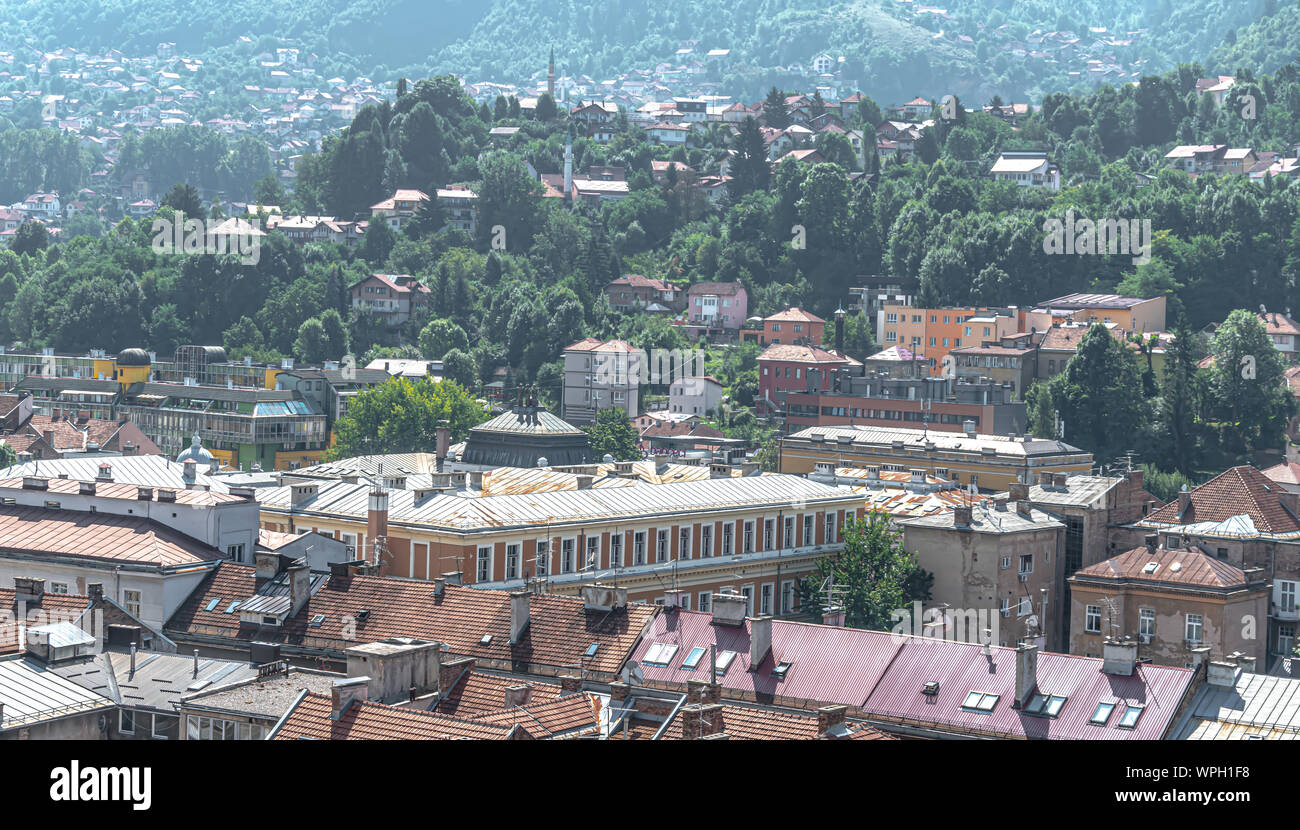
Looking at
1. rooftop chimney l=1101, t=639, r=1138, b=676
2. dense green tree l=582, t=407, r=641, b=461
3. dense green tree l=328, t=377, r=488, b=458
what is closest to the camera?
rooftop chimney l=1101, t=639, r=1138, b=676

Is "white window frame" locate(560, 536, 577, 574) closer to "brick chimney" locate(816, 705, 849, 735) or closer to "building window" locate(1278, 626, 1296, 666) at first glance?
"building window" locate(1278, 626, 1296, 666)

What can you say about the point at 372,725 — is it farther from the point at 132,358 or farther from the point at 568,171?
the point at 568,171

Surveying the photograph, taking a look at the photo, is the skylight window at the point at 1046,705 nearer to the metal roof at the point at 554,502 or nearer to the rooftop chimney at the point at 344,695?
the rooftop chimney at the point at 344,695

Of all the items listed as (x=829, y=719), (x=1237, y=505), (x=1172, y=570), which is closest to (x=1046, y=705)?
(x=829, y=719)

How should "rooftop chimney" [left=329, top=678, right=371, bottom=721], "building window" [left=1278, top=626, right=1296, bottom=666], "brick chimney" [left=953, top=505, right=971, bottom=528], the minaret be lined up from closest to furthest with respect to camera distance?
"rooftop chimney" [left=329, top=678, right=371, bottom=721]
"building window" [left=1278, top=626, right=1296, bottom=666]
"brick chimney" [left=953, top=505, right=971, bottom=528]
the minaret

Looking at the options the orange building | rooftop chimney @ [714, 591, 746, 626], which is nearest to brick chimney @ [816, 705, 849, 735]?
rooftop chimney @ [714, 591, 746, 626]
